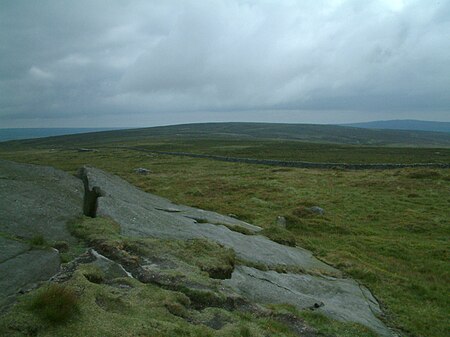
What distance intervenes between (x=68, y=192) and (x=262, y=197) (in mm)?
27326

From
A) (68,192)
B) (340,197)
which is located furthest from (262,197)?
(68,192)

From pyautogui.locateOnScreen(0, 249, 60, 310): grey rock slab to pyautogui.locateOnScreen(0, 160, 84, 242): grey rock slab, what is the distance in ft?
9.43

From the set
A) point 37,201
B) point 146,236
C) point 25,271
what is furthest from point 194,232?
point 25,271

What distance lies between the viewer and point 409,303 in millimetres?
18141

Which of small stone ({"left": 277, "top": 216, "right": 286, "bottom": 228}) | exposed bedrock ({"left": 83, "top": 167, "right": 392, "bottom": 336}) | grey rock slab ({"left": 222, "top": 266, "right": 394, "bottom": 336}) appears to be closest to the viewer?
grey rock slab ({"left": 222, "top": 266, "right": 394, "bottom": 336})

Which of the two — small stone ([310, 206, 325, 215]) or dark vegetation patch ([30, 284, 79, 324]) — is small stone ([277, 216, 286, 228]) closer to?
small stone ([310, 206, 325, 215])

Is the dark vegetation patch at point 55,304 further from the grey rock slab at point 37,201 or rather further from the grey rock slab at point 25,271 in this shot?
the grey rock slab at point 37,201

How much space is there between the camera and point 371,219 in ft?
117

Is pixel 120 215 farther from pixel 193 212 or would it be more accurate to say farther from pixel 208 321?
pixel 208 321

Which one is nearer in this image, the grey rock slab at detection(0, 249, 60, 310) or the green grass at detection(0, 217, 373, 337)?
the green grass at detection(0, 217, 373, 337)

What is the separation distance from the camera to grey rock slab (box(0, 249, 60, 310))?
987 cm

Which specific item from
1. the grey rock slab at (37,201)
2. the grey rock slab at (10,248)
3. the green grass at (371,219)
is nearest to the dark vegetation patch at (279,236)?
the green grass at (371,219)

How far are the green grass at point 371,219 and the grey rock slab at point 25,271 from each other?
13690mm

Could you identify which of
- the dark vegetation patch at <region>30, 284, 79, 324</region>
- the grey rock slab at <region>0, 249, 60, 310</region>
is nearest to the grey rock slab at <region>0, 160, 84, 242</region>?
the grey rock slab at <region>0, 249, 60, 310</region>
